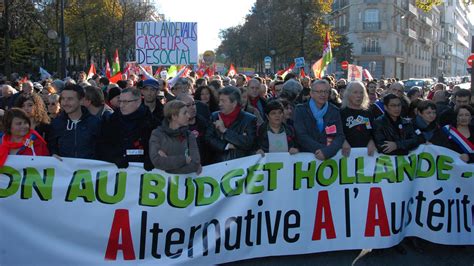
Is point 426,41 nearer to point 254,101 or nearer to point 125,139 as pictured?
point 254,101

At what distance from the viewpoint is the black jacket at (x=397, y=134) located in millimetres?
5395

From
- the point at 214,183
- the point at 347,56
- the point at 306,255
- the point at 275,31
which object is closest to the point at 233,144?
the point at 214,183

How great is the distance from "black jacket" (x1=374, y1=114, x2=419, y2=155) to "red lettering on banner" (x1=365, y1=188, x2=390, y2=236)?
0.46 meters

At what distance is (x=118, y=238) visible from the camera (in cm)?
481

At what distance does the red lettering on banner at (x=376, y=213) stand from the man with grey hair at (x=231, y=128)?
134cm

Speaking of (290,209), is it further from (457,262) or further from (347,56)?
(347,56)

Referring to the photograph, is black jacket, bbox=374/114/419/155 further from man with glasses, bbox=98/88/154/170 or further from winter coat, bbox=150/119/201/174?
man with glasses, bbox=98/88/154/170

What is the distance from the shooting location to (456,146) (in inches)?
223

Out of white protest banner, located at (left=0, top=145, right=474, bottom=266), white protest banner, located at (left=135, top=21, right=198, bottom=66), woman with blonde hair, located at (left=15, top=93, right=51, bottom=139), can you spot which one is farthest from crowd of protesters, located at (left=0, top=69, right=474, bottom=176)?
white protest banner, located at (left=135, top=21, right=198, bottom=66)

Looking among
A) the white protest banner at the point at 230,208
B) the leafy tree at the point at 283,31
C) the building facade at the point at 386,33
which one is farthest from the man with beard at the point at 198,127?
the building facade at the point at 386,33

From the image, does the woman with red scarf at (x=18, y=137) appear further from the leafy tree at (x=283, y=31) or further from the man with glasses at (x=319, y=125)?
the leafy tree at (x=283, y=31)

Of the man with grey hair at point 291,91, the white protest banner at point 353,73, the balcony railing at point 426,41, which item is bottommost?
the man with grey hair at point 291,91

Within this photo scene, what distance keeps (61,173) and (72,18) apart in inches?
1456

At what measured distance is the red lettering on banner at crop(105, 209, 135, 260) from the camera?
4801 millimetres
